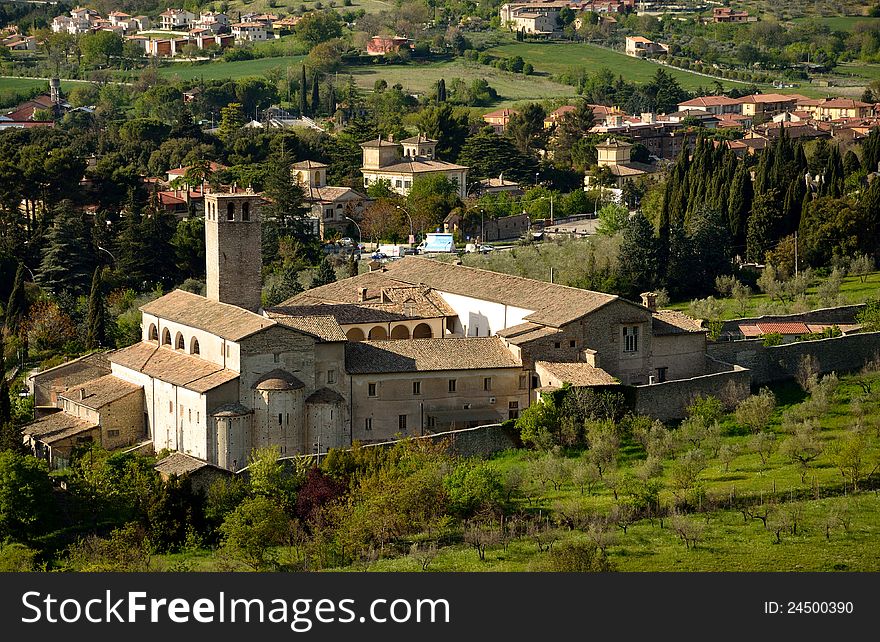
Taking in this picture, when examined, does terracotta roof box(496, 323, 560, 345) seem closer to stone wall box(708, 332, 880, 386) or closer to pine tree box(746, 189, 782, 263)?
stone wall box(708, 332, 880, 386)

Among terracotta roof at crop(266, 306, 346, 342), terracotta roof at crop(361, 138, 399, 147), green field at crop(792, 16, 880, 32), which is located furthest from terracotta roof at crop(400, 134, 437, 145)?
green field at crop(792, 16, 880, 32)

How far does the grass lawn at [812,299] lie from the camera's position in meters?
53.0

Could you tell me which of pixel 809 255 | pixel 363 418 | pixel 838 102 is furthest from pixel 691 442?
pixel 838 102

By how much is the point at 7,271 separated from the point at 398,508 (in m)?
30.1

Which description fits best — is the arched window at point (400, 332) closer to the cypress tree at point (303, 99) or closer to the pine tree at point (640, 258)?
the pine tree at point (640, 258)

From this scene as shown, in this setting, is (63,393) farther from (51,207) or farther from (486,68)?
(486,68)

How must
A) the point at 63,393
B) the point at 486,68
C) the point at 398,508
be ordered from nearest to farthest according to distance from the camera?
the point at 398,508 → the point at 63,393 → the point at 486,68

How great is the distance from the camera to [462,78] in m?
138

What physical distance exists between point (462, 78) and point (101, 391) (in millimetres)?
97495

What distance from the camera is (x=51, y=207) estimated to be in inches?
2569

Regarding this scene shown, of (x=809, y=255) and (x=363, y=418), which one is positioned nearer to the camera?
(x=363, y=418)

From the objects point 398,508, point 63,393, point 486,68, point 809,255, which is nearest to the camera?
point 398,508

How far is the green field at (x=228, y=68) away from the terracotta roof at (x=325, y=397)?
91.8 metres

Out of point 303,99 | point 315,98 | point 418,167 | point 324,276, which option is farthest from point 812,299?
point 315,98
